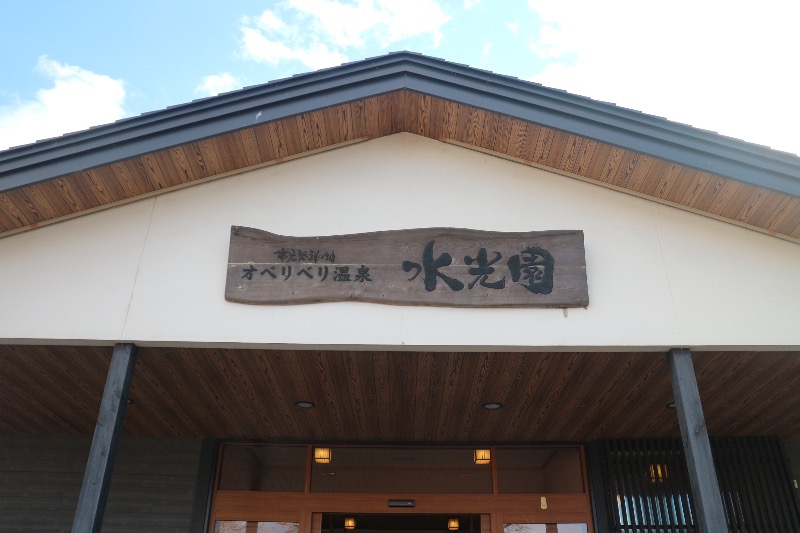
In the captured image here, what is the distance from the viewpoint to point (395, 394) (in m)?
5.64

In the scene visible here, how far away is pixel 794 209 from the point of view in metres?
4.54

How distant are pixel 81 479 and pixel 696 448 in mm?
5794

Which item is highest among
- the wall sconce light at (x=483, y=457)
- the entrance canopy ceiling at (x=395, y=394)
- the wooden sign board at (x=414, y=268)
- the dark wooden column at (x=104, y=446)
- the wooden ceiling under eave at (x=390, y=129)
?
the wooden ceiling under eave at (x=390, y=129)

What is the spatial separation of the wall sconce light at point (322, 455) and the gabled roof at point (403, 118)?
325 cm

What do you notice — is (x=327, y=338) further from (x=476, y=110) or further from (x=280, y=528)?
(x=280, y=528)

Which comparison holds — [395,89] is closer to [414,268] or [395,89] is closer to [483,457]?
[414,268]

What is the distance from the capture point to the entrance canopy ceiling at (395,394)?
491 centimetres

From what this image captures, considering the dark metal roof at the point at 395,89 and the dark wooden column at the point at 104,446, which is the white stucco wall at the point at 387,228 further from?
the dark metal roof at the point at 395,89

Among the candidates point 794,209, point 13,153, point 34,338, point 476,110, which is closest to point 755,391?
point 794,209

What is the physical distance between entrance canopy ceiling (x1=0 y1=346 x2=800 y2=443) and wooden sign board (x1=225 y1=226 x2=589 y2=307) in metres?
0.55

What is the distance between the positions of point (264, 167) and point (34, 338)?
1.99 metres

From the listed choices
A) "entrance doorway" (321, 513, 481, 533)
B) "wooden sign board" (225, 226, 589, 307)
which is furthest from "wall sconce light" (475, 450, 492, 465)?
"wooden sign board" (225, 226, 589, 307)

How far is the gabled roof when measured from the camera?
4.46 m

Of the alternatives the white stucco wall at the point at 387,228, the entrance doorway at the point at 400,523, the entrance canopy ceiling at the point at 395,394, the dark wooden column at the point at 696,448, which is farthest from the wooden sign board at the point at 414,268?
the entrance doorway at the point at 400,523
